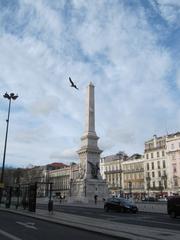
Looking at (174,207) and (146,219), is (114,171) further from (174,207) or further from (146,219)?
(146,219)

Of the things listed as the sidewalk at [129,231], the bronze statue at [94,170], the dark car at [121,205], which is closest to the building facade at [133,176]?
the bronze statue at [94,170]

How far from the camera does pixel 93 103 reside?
62062mm

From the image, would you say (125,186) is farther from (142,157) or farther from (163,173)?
(163,173)

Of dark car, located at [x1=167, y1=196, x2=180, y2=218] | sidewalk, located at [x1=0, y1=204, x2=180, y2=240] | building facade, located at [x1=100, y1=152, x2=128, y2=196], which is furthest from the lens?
building facade, located at [x1=100, y1=152, x2=128, y2=196]

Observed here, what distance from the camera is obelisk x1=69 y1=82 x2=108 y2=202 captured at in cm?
5822

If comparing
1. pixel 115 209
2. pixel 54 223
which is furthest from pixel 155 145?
pixel 54 223

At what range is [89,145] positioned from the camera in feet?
196

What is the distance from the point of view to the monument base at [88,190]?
189ft

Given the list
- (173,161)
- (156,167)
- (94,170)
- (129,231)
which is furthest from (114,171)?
(129,231)

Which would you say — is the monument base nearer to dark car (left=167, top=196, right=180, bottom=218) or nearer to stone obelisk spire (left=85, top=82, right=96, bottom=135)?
stone obelisk spire (left=85, top=82, right=96, bottom=135)

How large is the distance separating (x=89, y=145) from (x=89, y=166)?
343 centimetres

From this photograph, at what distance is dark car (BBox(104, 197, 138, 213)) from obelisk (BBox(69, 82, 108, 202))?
70.3 ft

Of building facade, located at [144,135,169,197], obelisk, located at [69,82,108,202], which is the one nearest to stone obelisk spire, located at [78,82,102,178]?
obelisk, located at [69,82,108,202]

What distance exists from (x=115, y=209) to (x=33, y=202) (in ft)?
29.8
